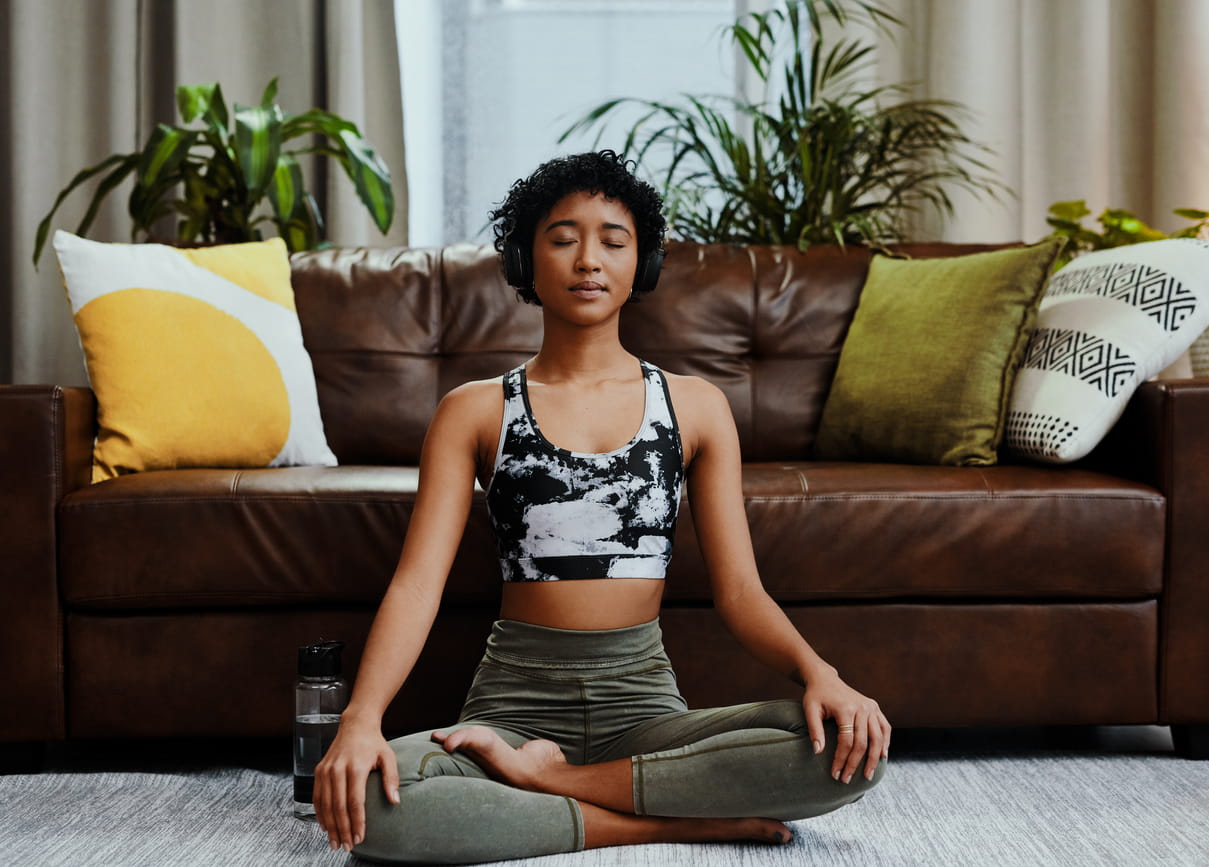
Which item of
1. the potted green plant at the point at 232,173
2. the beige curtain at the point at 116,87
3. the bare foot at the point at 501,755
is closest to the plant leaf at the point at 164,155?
the potted green plant at the point at 232,173

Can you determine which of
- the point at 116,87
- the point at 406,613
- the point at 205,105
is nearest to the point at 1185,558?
the point at 406,613

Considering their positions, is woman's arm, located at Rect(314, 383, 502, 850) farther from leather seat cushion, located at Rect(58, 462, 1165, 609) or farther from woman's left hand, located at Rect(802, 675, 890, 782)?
woman's left hand, located at Rect(802, 675, 890, 782)

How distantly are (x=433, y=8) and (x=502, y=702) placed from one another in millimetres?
2401

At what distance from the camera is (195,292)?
201 centimetres

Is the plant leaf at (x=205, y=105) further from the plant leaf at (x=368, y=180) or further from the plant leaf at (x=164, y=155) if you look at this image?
the plant leaf at (x=368, y=180)

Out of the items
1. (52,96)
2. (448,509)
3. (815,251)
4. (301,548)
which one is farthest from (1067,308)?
(52,96)

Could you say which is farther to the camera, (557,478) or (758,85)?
(758,85)

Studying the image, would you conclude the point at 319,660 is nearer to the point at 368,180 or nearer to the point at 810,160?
the point at 368,180

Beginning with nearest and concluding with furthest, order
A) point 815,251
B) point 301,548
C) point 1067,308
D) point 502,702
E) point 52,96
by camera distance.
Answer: point 502,702
point 301,548
point 1067,308
point 815,251
point 52,96

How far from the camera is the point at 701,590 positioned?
5.44 feet

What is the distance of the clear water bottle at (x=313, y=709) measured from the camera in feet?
5.02

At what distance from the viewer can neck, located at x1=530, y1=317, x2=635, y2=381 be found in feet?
4.72

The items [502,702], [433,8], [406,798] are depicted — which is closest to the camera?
[406,798]

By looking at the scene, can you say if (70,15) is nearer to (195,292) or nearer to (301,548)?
(195,292)
